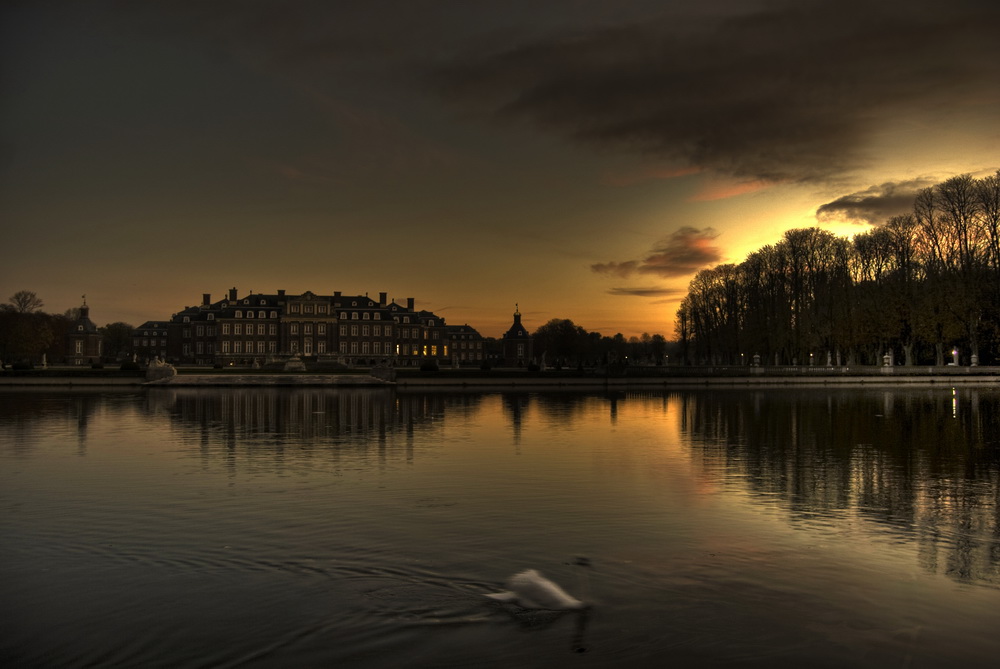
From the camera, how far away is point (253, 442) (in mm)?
23844

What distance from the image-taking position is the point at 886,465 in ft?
63.7

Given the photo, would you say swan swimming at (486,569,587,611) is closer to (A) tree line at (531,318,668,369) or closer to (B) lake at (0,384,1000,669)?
(B) lake at (0,384,1000,669)

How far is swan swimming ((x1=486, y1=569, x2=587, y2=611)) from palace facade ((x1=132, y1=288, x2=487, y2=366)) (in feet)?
369

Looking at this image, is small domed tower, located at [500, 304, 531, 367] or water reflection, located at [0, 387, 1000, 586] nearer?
water reflection, located at [0, 387, 1000, 586]

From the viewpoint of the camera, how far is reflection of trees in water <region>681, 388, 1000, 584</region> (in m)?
12.3

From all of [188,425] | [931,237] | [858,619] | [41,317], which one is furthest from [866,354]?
[41,317]

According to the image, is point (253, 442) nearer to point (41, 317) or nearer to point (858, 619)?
point (858, 619)

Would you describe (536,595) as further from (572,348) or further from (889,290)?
(572,348)

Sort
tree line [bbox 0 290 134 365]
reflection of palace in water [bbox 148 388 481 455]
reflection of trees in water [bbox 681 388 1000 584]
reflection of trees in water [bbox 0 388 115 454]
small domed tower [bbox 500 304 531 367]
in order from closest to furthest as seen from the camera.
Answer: reflection of trees in water [bbox 681 388 1000 584] → reflection of trees in water [bbox 0 388 115 454] → reflection of palace in water [bbox 148 388 481 455] → tree line [bbox 0 290 134 365] → small domed tower [bbox 500 304 531 367]

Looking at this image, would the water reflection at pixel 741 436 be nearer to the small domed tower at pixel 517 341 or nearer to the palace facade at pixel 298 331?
the palace facade at pixel 298 331

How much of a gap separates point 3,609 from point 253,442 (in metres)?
15.4

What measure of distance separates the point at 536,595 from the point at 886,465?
1366 cm

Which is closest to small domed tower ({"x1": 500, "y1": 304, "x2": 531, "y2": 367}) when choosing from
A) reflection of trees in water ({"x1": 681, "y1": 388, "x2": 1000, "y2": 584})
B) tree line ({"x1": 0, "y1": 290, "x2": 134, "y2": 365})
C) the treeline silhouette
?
the treeline silhouette

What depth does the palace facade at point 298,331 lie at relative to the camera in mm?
129125
